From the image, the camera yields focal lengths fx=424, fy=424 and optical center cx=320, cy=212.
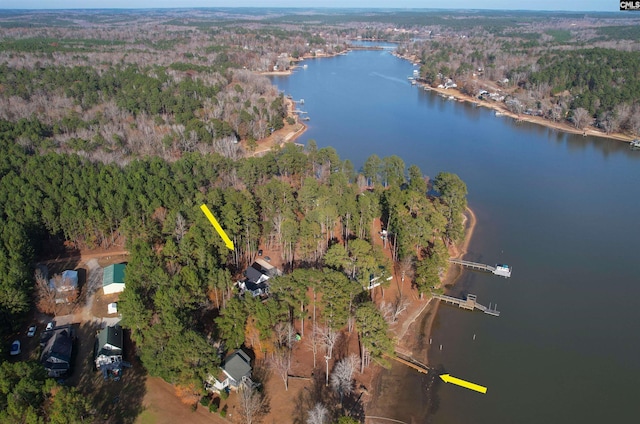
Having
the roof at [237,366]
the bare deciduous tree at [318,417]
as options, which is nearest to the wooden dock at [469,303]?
the bare deciduous tree at [318,417]

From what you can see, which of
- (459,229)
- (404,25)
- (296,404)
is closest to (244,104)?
(459,229)

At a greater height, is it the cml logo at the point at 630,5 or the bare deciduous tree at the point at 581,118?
the cml logo at the point at 630,5

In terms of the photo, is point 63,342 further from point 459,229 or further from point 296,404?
point 459,229

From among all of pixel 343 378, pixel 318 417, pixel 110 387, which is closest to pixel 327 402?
pixel 343 378

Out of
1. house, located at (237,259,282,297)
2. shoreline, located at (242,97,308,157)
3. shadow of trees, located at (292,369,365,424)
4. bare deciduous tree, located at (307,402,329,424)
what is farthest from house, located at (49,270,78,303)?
shoreline, located at (242,97,308,157)

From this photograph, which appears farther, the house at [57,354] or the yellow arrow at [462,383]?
the yellow arrow at [462,383]

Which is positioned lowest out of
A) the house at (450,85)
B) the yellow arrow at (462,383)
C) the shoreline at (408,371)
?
the yellow arrow at (462,383)

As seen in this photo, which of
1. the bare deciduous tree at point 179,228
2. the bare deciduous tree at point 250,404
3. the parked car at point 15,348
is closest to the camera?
the bare deciduous tree at point 250,404

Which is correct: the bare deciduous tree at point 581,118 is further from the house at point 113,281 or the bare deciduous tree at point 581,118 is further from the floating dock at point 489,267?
the house at point 113,281

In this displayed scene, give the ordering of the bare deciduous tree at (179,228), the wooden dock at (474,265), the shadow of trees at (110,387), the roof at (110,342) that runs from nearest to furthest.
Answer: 1. the shadow of trees at (110,387)
2. the roof at (110,342)
3. the bare deciduous tree at (179,228)
4. the wooden dock at (474,265)
